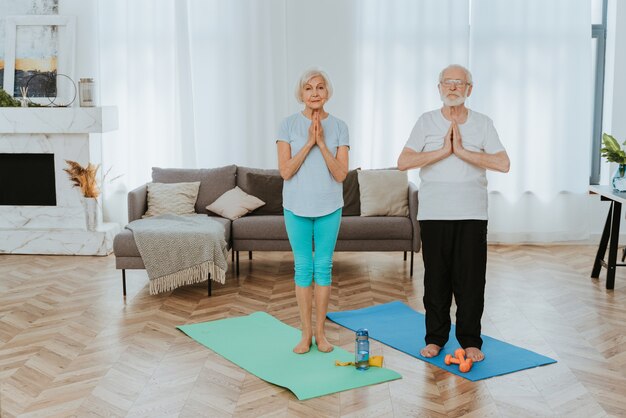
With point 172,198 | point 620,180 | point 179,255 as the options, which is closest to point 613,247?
point 620,180

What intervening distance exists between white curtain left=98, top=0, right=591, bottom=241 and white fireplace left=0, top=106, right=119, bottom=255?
1.22ft

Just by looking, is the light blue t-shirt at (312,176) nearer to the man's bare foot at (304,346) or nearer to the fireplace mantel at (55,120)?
the man's bare foot at (304,346)

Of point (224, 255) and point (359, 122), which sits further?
point (359, 122)

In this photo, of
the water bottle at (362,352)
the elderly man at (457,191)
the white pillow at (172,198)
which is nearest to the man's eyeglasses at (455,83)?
the elderly man at (457,191)

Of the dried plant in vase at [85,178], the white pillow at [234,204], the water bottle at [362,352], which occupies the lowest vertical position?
the water bottle at [362,352]

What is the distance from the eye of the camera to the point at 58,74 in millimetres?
7777

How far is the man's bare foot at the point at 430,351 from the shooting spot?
175 inches

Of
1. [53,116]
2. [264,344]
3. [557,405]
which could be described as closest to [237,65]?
[53,116]

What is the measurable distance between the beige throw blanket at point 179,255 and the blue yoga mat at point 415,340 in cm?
102

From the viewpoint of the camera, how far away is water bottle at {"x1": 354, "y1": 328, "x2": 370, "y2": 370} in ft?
13.9

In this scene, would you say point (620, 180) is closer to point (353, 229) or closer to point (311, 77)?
point (353, 229)

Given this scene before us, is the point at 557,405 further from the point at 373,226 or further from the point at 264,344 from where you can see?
the point at 373,226

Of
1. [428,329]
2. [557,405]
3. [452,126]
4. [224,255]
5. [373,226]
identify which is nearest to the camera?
[557,405]

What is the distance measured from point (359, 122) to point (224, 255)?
2.43m
